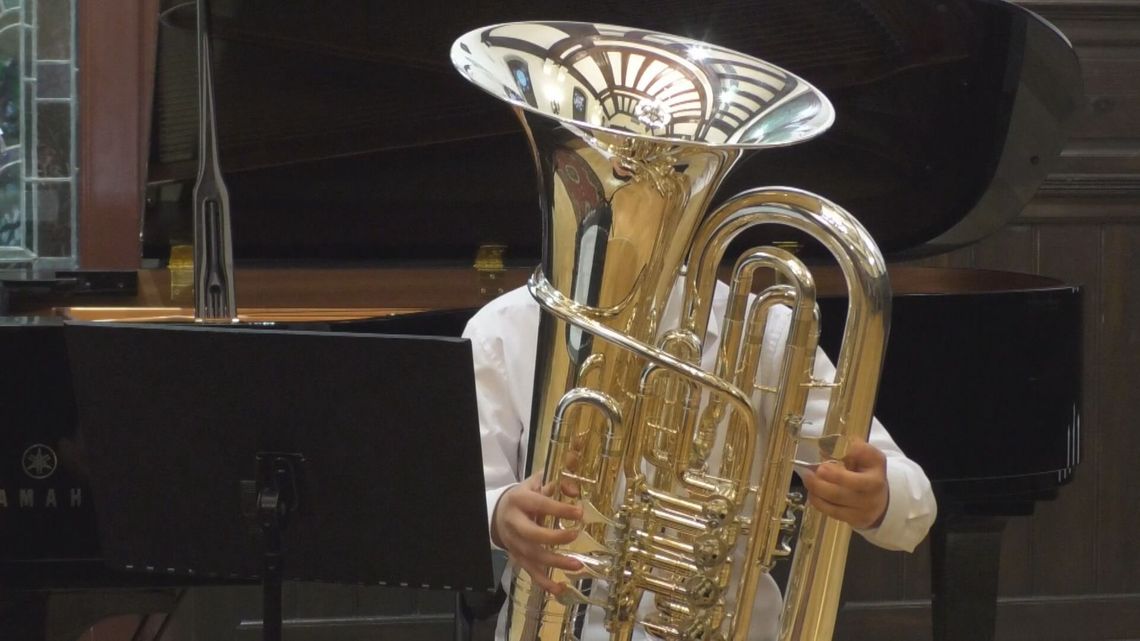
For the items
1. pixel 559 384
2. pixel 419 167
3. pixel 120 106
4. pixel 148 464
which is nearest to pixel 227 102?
pixel 419 167

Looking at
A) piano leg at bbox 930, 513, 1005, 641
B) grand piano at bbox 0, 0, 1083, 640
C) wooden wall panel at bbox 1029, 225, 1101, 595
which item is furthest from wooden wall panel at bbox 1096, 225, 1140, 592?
piano leg at bbox 930, 513, 1005, 641

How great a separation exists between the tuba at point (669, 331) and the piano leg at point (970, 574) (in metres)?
1.13

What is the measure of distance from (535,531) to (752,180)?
5.87ft

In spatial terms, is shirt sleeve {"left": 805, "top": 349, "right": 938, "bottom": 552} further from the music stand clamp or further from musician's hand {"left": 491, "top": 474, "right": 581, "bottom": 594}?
the music stand clamp

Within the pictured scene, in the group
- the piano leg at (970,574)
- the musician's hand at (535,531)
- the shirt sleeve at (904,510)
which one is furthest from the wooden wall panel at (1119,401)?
the musician's hand at (535,531)

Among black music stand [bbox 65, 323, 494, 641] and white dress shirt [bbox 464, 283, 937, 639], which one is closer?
black music stand [bbox 65, 323, 494, 641]

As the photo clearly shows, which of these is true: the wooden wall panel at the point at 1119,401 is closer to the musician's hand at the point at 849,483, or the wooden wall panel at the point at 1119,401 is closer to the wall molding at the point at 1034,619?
the wall molding at the point at 1034,619

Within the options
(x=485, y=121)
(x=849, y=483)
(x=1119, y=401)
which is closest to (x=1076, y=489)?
(x=1119, y=401)

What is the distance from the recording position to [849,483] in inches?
56.7

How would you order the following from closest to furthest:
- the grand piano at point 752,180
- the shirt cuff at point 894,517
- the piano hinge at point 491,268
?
the shirt cuff at point 894,517, the grand piano at point 752,180, the piano hinge at point 491,268

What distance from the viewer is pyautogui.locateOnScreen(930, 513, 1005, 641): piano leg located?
8.26 feet

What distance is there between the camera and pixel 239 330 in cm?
145

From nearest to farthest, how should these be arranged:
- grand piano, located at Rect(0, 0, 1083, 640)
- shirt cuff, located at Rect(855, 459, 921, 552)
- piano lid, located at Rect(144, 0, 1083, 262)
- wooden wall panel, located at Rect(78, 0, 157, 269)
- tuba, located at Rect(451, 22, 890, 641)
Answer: tuba, located at Rect(451, 22, 890, 641) → shirt cuff, located at Rect(855, 459, 921, 552) → grand piano, located at Rect(0, 0, 1083, 640) → piano lid, located at Rect(144, 0, 1083, 262) → wooden wall panel, located at Rect(78, 0, 157, 269)

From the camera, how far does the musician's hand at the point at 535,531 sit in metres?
1.43
